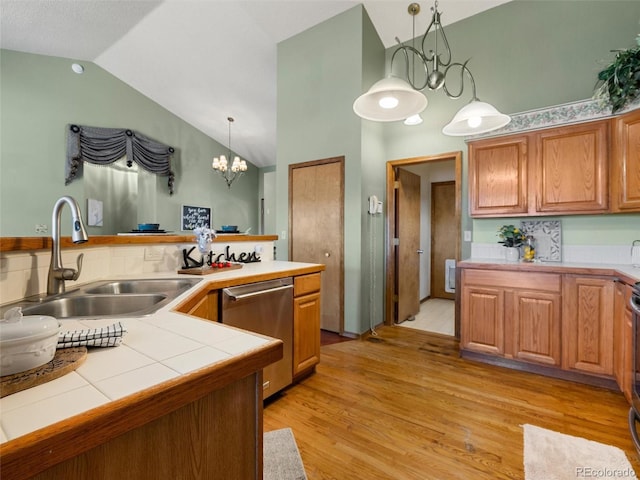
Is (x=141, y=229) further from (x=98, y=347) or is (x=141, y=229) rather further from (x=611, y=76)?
(x=611, y=76)

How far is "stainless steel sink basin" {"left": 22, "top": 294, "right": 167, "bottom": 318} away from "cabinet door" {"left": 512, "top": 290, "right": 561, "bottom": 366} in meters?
2.63

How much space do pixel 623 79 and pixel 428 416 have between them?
8.92ft

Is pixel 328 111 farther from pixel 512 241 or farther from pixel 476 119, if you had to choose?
pixel 512 241

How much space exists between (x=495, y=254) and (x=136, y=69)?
6.07 meters

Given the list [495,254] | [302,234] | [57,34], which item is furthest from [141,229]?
[57,34]

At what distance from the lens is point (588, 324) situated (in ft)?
7.24

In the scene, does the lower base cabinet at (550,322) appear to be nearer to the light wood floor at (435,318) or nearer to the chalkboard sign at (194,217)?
the light wood floor at (435,318)

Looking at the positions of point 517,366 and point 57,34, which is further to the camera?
point 57,34

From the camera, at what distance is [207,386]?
0.60 m

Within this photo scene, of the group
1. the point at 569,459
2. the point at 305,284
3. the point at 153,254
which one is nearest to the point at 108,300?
the point at 153,254

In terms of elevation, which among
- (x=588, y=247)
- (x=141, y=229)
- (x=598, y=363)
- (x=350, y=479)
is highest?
(x=141, y=229)

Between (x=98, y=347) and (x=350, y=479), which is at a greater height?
(x=98, y=347)

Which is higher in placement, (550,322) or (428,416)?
(550,322)

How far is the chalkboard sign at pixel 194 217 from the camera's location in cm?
630
